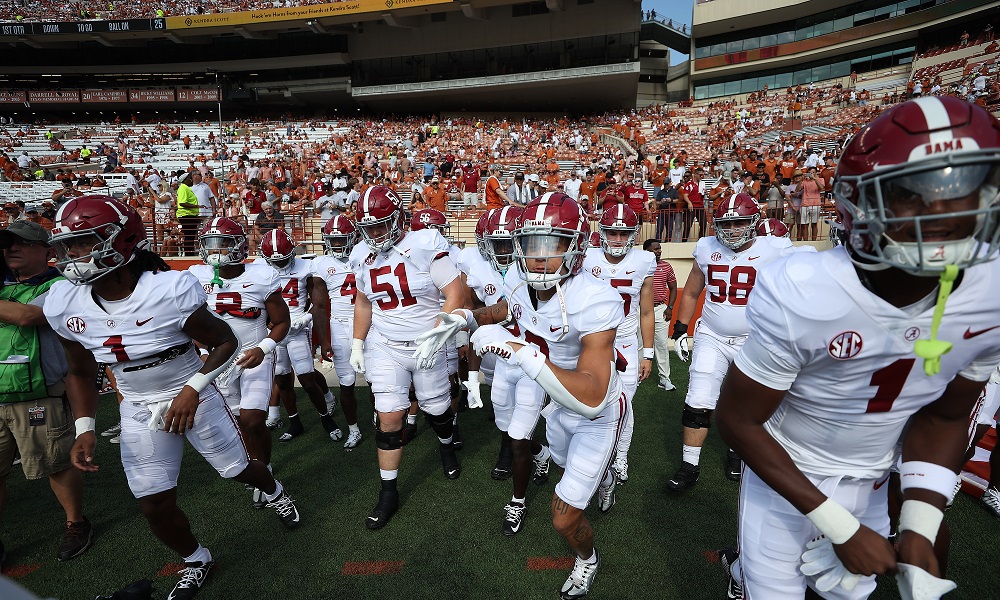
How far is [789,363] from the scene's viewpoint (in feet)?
5.30

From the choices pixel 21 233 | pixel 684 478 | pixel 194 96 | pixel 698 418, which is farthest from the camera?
pixel 194 96

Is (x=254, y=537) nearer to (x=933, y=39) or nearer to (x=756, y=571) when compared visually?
(x=756, y=571)

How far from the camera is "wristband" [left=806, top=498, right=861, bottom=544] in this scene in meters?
1.65

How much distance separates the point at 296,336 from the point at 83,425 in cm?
282

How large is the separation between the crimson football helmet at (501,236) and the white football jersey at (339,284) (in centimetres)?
190

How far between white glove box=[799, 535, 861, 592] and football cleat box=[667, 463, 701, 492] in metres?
2.63

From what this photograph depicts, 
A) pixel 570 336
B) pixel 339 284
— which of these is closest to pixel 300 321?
pixel 339 284

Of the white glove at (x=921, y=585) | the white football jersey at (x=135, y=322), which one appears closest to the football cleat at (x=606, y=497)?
the white glove at (x=921, y=585)

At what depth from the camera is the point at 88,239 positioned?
9.20ft

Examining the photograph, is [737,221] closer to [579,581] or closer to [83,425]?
[579,581]

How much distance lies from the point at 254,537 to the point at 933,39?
4048 centimetres

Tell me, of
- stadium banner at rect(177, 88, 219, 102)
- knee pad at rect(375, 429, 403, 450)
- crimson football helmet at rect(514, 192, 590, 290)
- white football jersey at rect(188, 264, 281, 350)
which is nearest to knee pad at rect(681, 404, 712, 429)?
crimson football helmet at rect(514, 192, 590, 290)

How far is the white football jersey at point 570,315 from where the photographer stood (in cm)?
276

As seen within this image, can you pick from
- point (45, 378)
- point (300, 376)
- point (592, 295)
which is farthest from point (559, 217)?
point (300, 376)
